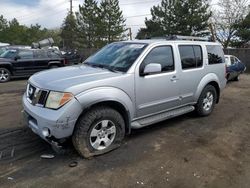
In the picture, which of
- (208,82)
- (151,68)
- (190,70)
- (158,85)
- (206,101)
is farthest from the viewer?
(206,101)

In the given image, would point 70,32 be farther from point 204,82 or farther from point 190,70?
point 190,70

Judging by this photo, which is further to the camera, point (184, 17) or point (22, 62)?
point (184, 17)

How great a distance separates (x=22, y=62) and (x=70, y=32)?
36.4 m

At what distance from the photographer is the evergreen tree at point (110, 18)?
3953 centimetres

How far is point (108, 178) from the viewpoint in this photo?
12.8 feet

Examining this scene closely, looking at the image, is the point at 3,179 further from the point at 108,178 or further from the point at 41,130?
the point at 108,178

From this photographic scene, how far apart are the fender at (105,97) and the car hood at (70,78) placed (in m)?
0.12

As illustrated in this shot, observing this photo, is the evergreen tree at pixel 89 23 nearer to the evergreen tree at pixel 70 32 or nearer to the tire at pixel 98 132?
the evergreen tree at pixel 70 32

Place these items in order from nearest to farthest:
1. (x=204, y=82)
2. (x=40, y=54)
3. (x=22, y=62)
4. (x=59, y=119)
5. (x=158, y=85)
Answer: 1. (x=59, y=119)
2. (x=158, y=85)
3. (x=204, y=82)
4. (x=22, y=62)
5. (x=40, y=54)

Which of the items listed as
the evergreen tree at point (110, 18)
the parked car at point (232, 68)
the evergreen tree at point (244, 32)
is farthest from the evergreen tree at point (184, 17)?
the parked car at point (232, 68)

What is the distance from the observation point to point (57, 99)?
414 centimetres

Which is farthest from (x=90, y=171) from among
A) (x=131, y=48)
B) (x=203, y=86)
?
(x=203, y=86)

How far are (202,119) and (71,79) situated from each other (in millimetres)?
3443

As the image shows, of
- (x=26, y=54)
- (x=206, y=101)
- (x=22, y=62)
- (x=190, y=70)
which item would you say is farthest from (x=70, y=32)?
(x=190, y=70)
